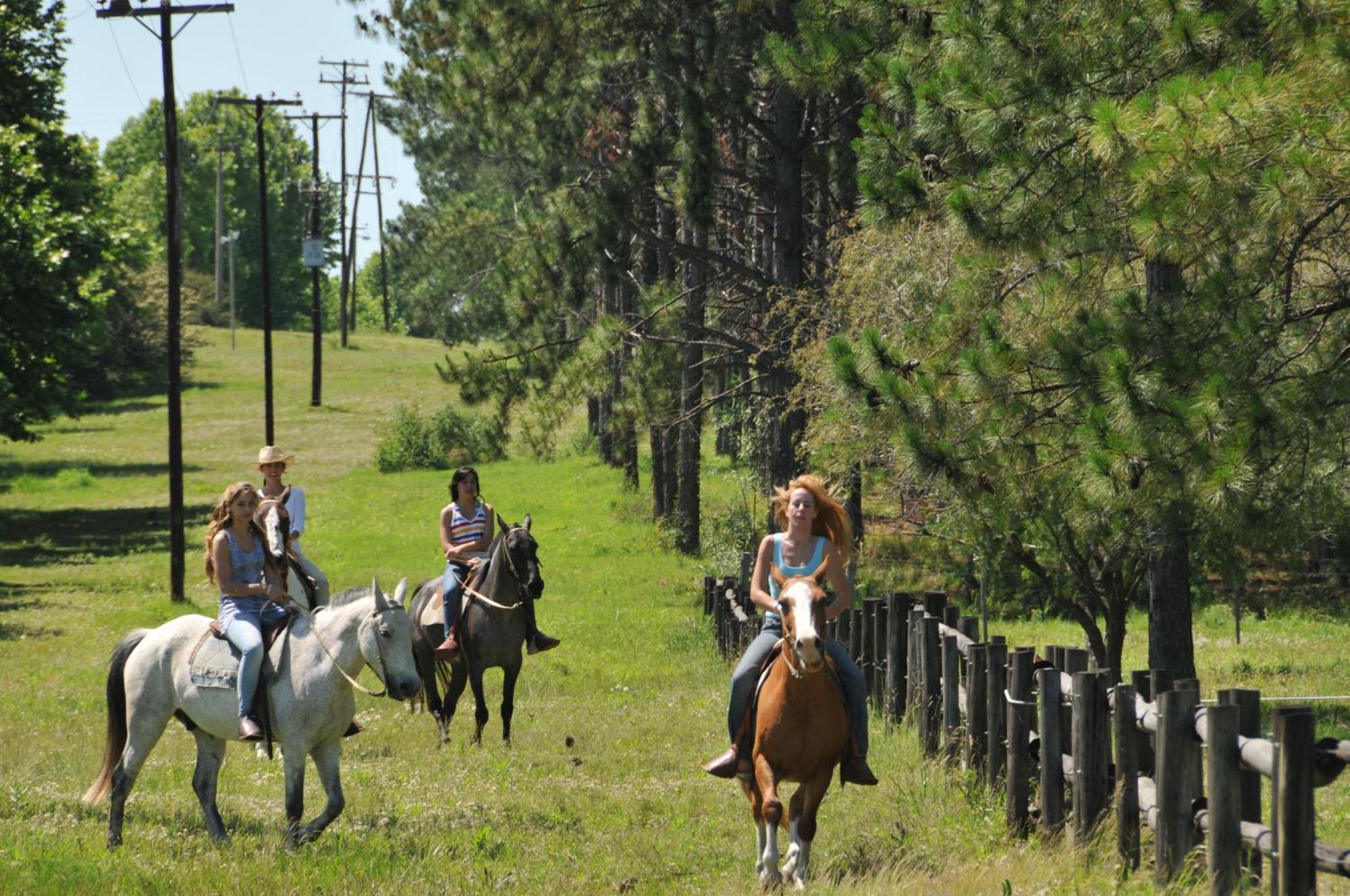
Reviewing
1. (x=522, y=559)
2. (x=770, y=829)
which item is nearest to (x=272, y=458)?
(x=522, y=559)

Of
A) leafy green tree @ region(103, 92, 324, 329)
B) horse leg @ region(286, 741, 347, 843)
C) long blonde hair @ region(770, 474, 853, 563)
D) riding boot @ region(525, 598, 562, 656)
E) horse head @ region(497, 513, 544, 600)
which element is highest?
leafy green tree @ region(103, 92, 324, 329)

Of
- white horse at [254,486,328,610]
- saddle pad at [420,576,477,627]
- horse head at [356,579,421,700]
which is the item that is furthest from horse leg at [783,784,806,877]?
saddle pad at [420,576,477,627]

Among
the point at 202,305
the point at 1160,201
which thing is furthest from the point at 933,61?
the point at 202,305

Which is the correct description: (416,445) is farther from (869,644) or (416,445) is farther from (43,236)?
(869,644)

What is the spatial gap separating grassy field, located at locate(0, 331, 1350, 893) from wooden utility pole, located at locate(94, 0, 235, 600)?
58.6 inches

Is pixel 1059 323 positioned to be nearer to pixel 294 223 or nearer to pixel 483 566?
pixel 483 566

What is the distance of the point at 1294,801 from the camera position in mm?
6594

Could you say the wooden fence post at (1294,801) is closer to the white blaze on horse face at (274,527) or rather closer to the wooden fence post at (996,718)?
the wooden fence post at (996,718)

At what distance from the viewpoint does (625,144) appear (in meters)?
31.2

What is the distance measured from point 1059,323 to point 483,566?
237 inches

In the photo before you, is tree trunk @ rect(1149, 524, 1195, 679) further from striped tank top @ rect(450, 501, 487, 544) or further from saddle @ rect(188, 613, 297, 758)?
saddle @ rect(188, 613, 297, 758)

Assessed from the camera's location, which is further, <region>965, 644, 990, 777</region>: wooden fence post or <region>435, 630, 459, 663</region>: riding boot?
<region>435, 630, 459, 663</region>: riding boot

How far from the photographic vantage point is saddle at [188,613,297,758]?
33.8ft

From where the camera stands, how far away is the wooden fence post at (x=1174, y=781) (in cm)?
768
